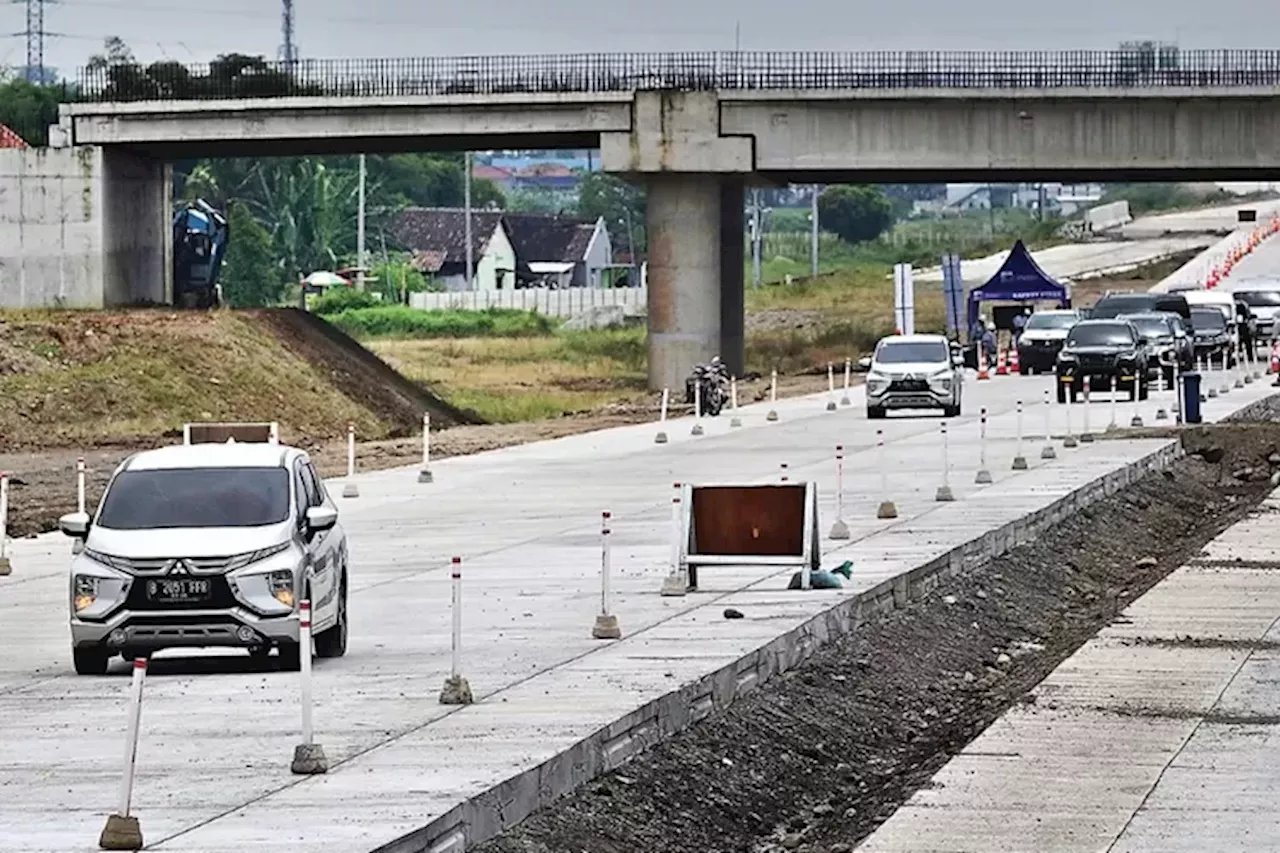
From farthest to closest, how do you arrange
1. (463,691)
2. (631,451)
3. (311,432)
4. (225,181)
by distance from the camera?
(225,181) < (311,432) < (631,451) < (463,691)

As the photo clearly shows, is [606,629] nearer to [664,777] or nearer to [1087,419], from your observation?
[664,777]

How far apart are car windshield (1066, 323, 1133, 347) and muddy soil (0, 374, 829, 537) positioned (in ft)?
31.2

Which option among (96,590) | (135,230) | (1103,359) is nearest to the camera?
(96,590)

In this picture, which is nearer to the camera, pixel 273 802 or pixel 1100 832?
pixel 273 802

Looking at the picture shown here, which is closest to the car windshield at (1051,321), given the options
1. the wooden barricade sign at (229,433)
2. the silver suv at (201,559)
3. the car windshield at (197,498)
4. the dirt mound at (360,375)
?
the dirt mound at (360,375)

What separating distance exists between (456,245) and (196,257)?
356 ft

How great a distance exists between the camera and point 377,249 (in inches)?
7318

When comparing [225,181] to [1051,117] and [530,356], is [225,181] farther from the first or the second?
[1051,117]

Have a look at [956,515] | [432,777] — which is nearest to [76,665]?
[432,777]

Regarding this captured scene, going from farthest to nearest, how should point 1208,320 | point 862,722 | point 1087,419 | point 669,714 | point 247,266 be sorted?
point 247,266
point 1208,320
point 1087,419
point 862,722
point 669,714

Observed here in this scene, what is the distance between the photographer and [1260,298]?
3812 inches

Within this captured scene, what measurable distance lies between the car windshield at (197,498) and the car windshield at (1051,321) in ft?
197

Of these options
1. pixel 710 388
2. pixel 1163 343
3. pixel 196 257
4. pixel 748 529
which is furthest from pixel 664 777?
pixel 196 257

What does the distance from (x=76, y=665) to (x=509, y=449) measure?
107 ft
